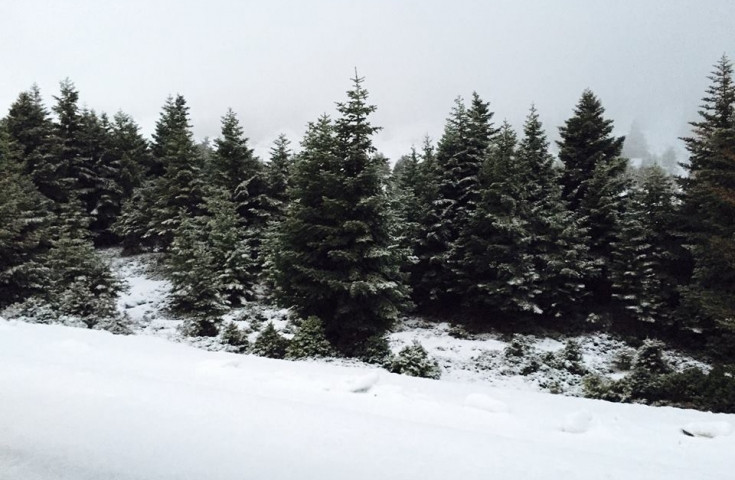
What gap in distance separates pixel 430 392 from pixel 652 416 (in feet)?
12.5

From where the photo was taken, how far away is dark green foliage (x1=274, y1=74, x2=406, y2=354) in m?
12.9

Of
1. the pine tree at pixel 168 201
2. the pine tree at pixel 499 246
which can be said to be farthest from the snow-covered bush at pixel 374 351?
the pine tree at pixel 168 201

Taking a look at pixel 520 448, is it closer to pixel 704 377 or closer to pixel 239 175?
pixel 704 377

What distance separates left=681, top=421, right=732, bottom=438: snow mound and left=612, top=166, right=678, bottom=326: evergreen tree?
1576cm

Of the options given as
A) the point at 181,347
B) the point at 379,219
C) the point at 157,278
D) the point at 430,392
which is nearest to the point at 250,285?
the point at 157,278

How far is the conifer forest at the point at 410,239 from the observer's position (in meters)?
13.3

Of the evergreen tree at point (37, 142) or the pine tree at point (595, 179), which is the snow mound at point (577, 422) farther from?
the evergreen tree at point (37, 142)

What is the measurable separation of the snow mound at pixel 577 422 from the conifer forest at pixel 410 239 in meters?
5.69

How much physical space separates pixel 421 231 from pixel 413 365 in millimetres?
13073

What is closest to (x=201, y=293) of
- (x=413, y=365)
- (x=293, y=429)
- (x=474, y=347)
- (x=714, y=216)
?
(x=413, y=365)

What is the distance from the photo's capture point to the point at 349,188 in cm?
1338

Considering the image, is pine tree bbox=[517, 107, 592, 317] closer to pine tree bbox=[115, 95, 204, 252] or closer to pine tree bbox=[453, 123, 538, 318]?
pine tree bbox=[453, 123, 538, 318]

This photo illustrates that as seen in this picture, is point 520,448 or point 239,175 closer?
point 520,448

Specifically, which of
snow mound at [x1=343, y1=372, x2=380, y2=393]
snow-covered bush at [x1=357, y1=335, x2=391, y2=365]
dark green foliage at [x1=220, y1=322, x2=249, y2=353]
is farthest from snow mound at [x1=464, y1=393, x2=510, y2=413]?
dark green foliage at [x1=220, y1=322, x2=249, y2=353]
